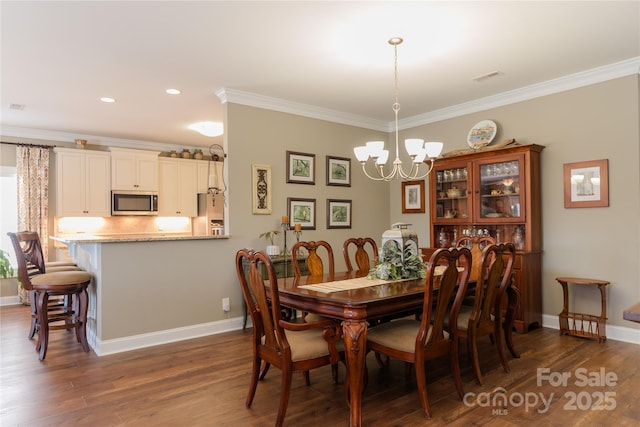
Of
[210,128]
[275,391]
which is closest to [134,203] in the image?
[210,128]

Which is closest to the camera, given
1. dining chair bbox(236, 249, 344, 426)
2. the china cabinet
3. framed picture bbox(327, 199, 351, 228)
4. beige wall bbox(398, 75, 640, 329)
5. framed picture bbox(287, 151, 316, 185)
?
dining chair bbox(236, 249, 344, 426)

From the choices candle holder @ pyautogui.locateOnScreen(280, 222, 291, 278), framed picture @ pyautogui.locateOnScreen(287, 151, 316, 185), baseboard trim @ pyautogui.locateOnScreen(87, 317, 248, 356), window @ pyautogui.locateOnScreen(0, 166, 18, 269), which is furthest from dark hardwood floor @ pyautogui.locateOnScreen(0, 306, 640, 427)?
window @ pyautogui.locateOnScreen(0, 166, 18, 269)

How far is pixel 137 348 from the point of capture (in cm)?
372

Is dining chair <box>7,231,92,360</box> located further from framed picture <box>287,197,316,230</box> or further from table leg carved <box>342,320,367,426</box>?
table leg carved <box>342,320,367,426</box>

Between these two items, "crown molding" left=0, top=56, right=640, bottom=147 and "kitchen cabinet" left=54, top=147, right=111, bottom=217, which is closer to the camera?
"crown molding" left=0, top=56, right=640, bottom=147

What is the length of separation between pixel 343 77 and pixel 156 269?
8.61 ft

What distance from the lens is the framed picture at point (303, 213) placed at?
4906mm

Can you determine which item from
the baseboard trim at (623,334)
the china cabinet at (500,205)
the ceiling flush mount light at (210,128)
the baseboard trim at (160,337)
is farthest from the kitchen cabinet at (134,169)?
the baseboard trim at (623,334)

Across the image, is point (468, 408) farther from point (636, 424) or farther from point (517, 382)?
point (636, 424)

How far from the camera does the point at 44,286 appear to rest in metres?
3.51

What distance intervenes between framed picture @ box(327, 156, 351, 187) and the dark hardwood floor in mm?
2531

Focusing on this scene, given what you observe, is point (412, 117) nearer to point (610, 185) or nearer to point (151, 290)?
point (610, 185)

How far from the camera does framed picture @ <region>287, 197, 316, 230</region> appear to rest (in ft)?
16.1

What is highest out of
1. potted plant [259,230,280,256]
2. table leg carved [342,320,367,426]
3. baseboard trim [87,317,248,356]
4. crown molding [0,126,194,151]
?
crown molding [0,126,194,151]
